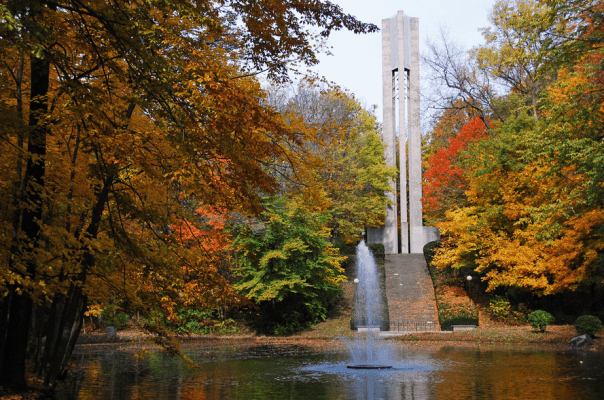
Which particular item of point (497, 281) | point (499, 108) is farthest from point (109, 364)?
point (499, 108)

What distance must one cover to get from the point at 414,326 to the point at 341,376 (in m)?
11.9

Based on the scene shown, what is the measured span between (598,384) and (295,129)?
275 inches

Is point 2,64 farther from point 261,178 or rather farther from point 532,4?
point 532,4

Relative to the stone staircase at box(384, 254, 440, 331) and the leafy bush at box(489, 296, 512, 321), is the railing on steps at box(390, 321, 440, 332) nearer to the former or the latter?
the stone staircase at box(384, 254, 440, 331)

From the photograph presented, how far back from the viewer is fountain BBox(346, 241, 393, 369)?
13.9 meters

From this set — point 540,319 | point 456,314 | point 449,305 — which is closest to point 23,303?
point 540,319

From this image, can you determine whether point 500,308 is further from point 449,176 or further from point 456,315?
point 449,176

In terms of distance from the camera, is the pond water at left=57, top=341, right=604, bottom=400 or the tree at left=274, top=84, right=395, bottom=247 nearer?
the pond water at left=57, top=341, right=604, bottom=400

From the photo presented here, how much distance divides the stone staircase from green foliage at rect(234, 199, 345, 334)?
133 inches

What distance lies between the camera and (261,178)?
21.8ft

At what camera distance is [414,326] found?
22141 millimetres

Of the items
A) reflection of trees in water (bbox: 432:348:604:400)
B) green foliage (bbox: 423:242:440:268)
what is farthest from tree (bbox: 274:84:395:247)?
reflection of trees in water (bbox: 432:348:604:400)

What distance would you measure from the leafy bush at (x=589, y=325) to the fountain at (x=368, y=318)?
6464mm

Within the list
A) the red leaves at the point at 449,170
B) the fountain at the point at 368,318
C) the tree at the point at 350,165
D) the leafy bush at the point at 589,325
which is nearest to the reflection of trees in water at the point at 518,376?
the fountain at the point at 368,318
